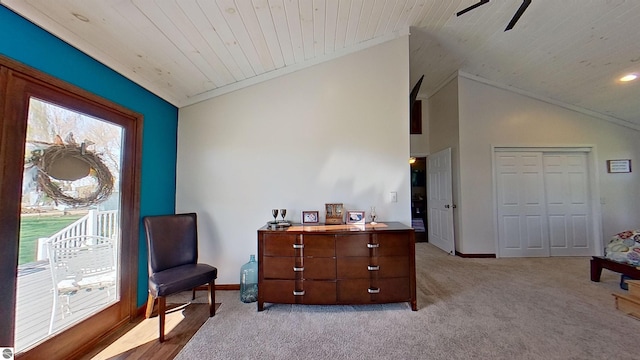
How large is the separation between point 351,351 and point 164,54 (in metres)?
2.97

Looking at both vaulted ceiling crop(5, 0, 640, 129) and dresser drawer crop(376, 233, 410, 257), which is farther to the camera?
dresser drawer crop(376, 233, 410, 257)

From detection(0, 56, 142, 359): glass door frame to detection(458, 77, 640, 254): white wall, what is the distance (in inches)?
188

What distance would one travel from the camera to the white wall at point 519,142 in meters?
4.32

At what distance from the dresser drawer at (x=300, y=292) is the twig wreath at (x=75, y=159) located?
1659mm

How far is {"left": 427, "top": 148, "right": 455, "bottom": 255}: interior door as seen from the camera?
4633 mm

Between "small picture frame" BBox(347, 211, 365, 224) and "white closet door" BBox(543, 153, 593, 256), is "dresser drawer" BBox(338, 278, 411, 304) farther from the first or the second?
"white closet door" BBox(543, 153, 593, 256)

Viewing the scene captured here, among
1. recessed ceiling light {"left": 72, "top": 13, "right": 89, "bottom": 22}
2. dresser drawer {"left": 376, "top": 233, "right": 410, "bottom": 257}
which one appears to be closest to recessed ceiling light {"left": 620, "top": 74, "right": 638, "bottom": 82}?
dresser drawer {"left": 376, "top": 233, "right": 410, "bottom": 257}

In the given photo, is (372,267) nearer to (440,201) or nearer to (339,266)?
(339,266)

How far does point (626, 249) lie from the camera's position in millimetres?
2908

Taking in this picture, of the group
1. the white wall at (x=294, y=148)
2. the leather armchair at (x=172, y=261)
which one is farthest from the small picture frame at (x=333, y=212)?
the leather armchair at (x=172, y=261)

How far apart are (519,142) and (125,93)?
18.9 ft

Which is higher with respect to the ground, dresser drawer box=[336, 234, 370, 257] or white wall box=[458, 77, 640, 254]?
white wall box=[458, 77, 640, 254]

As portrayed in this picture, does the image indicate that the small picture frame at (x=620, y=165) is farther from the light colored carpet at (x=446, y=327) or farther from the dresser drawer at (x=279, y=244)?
the dresser drawer at (x=279, y=244)

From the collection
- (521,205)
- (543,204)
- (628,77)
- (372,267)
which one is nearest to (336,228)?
(372,267)
